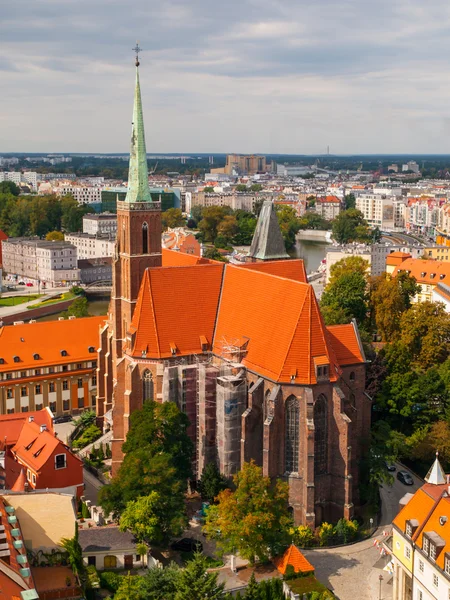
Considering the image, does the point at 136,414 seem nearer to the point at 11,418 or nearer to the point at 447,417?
the point at 11,418

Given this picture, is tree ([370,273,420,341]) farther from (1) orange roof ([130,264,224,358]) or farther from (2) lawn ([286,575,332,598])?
(2) lawn ([286,575,332,598])

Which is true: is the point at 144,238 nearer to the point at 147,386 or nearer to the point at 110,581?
the point at 147,386

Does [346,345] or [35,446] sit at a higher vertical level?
[346,345]

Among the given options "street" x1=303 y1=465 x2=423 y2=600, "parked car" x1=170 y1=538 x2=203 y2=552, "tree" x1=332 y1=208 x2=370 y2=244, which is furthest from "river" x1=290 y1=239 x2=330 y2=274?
"parked car" x1=170 y1=538 x2=203 y2=552

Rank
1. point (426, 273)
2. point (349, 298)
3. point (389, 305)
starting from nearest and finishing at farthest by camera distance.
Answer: point (389, 305), point (349, 298), point (426, 273)

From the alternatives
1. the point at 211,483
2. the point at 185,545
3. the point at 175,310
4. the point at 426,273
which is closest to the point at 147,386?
the point at 175,310

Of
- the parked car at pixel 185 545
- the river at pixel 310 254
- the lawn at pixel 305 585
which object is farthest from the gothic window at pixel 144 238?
the river at pixel 310 254

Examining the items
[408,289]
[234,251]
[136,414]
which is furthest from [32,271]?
[136,414]
